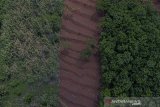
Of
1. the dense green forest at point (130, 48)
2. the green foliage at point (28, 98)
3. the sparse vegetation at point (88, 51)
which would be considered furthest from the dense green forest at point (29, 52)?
the dense green forest at point (130, 48)

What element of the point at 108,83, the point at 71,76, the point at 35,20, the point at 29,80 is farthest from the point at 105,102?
the point at 35,20

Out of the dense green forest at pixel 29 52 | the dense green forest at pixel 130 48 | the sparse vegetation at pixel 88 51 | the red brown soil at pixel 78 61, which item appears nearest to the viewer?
the dense green forest at pixel 130 48

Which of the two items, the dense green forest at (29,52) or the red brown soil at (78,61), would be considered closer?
the dense green forest at (29,52)

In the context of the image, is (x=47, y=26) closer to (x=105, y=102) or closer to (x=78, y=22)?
(x=78, y=22)

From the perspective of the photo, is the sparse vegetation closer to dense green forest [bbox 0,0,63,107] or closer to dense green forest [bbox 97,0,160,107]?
dense green forest [bbox 97,0,160,107]

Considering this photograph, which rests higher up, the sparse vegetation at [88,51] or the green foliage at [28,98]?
the sparse vegetation at [88,51]

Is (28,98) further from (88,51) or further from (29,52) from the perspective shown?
(88,51)

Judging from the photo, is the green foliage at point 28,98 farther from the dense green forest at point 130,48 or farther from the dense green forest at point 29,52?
the dense green forest at point 130,48

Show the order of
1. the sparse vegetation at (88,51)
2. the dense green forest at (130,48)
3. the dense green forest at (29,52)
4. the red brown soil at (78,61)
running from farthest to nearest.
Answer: the sparse vegetation at (88,51) → the red brown soil at (78,61) → the dense green forest at (29,52) → the dense green forest at (130,48)
